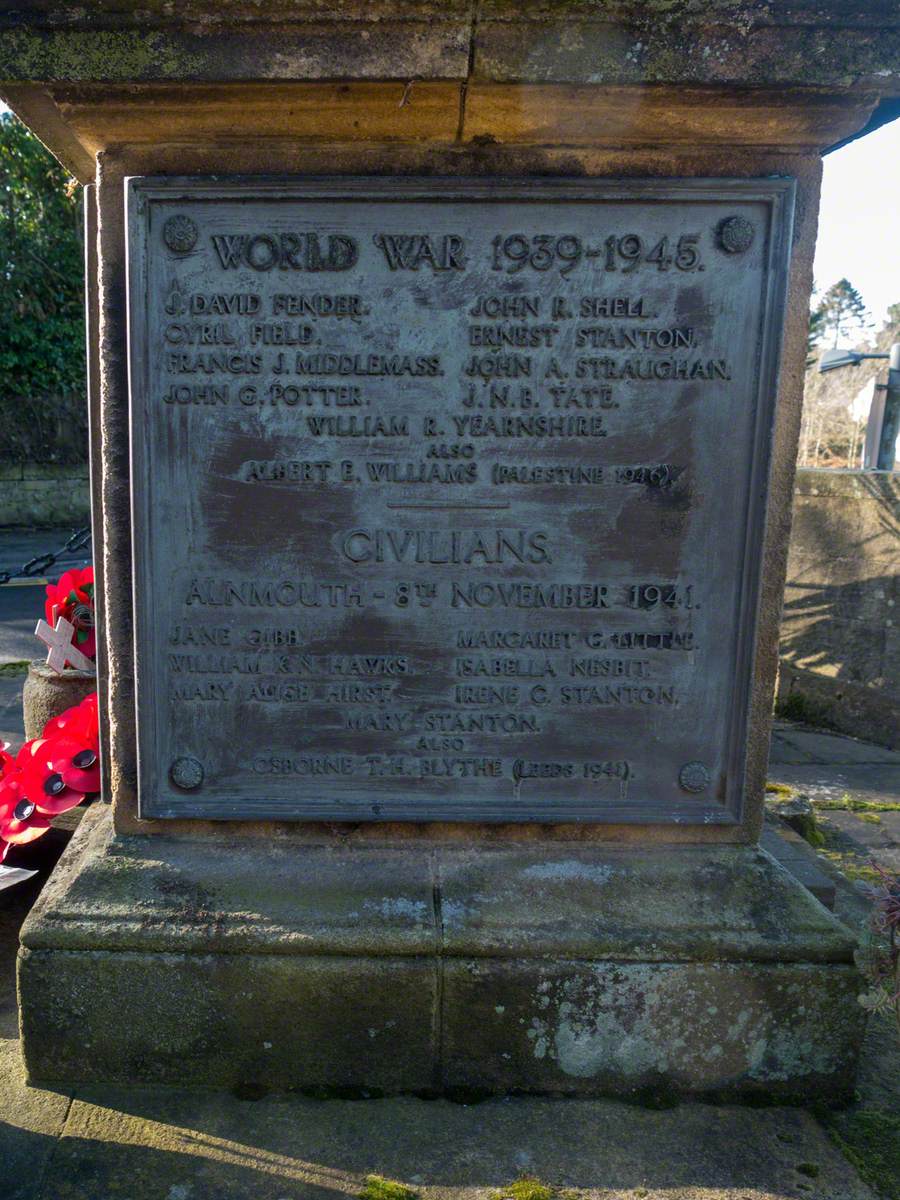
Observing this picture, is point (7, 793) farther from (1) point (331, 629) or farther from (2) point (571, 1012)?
(2) point (571, 1012)

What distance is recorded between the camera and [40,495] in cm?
1747

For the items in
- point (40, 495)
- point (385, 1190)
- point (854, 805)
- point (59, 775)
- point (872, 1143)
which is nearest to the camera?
point (385, 1190)

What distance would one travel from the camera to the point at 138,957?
7.68ft

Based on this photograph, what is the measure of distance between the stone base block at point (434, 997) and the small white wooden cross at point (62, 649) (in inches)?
62.4

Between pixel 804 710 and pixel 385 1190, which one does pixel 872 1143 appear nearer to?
pixel 385 1190

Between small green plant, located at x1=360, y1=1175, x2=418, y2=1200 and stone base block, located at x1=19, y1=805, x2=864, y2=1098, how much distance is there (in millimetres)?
324

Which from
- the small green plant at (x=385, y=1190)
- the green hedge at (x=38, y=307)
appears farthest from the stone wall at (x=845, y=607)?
the green hedge at (x=38, y=307)

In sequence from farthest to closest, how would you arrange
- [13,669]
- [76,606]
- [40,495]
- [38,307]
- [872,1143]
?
1. [38,307]
2. [40,495]
3. [13,669]
4. [76,606]
5. [872,1143]

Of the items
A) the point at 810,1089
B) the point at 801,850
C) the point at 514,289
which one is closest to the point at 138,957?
the point at 810,1089

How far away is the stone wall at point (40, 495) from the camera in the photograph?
17297mm

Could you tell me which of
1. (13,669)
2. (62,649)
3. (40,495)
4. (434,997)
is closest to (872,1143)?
(434,997)

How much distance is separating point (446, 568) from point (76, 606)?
212 cm

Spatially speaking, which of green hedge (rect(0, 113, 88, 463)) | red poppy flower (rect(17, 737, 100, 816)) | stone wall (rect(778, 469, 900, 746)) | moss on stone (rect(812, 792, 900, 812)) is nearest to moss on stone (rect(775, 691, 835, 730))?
stone wall (rect(778, 469, 900, 746))

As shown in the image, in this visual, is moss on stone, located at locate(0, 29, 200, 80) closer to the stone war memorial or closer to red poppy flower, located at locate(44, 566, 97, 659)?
the stone war memorial
